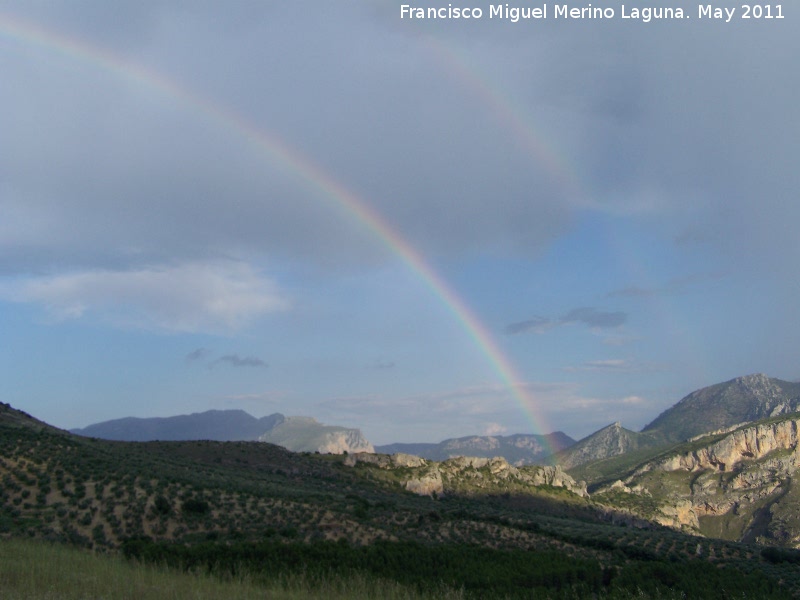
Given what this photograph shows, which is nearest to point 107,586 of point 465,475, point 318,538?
point 318,538

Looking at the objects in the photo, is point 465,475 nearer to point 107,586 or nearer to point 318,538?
point 318,538

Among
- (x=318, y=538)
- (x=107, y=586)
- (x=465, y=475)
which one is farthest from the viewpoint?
(x=465, y=475)

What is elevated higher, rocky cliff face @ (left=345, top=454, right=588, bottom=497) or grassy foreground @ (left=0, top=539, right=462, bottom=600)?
grassy foreground @ (left=0, top=539, right=462, bottom=600)

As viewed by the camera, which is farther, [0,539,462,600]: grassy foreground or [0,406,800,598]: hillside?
[0,406,800,598]: hillside

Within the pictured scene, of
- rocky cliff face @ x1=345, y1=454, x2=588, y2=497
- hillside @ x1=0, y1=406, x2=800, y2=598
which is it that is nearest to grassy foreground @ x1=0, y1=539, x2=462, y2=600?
hillside @ x1=0, y1=406, x2=800, y2=598

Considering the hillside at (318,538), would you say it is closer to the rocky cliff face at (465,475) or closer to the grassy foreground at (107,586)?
the grassy foreground at (107,586)

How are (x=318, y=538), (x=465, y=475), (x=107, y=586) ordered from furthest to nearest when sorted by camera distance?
(x=465, y=475) < (x=318, y=538) < (x=107, y=586)

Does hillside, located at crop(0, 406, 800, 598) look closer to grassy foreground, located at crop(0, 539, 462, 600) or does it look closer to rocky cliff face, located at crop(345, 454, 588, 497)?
grassy foreground, located at crop(0, 539, 462, 600)

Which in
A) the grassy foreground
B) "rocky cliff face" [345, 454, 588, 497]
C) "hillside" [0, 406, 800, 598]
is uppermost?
the grassy foreground

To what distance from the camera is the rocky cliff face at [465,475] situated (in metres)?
92.6

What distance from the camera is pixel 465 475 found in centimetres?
10838

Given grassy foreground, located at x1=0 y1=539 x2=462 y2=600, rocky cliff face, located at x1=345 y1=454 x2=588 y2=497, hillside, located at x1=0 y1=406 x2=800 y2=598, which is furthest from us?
rocky cliff face, located at x1=345 y1=454 x2=588 y2=497

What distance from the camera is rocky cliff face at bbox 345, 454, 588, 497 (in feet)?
304

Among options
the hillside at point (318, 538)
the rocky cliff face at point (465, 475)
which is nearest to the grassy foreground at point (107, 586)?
the hillside at point (318, 538)
